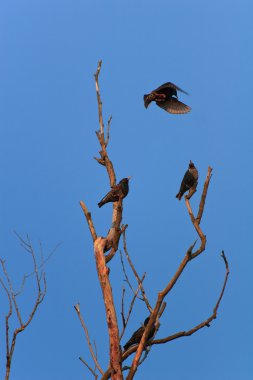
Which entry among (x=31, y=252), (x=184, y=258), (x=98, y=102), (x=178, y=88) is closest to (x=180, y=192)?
(x=178, y=88)

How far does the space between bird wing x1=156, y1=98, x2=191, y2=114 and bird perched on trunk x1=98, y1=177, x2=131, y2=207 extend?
45.9 inches

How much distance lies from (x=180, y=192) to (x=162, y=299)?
2.78 meters

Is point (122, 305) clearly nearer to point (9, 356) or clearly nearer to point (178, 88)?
point (9, 356)

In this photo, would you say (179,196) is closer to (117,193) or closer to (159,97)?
(159,97)

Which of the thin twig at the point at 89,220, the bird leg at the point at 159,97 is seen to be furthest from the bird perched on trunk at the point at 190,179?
the thin twig at the point at 89,220

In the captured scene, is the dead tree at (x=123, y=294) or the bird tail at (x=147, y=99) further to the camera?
the bird tail at (x=147, y=99)

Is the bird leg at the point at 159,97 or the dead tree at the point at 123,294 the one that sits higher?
the bird leg at the point at 159,97

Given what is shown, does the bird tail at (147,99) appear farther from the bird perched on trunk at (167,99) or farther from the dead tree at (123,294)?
the dead tree at (123,294)

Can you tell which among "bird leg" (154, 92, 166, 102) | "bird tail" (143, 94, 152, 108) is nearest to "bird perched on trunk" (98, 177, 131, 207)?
"bird tail" (143, 94, 152, 108)

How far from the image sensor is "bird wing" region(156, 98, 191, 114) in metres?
6.64

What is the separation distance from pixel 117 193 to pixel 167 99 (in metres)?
1.97

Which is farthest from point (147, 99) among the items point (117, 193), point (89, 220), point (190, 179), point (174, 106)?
point (89, 220)

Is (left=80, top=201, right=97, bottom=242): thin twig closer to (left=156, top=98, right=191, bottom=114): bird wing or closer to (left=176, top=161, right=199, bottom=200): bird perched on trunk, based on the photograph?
(left=176, top=161, right=199, bottom=200): bird perched on trunk

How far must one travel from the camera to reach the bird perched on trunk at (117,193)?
5.23m
